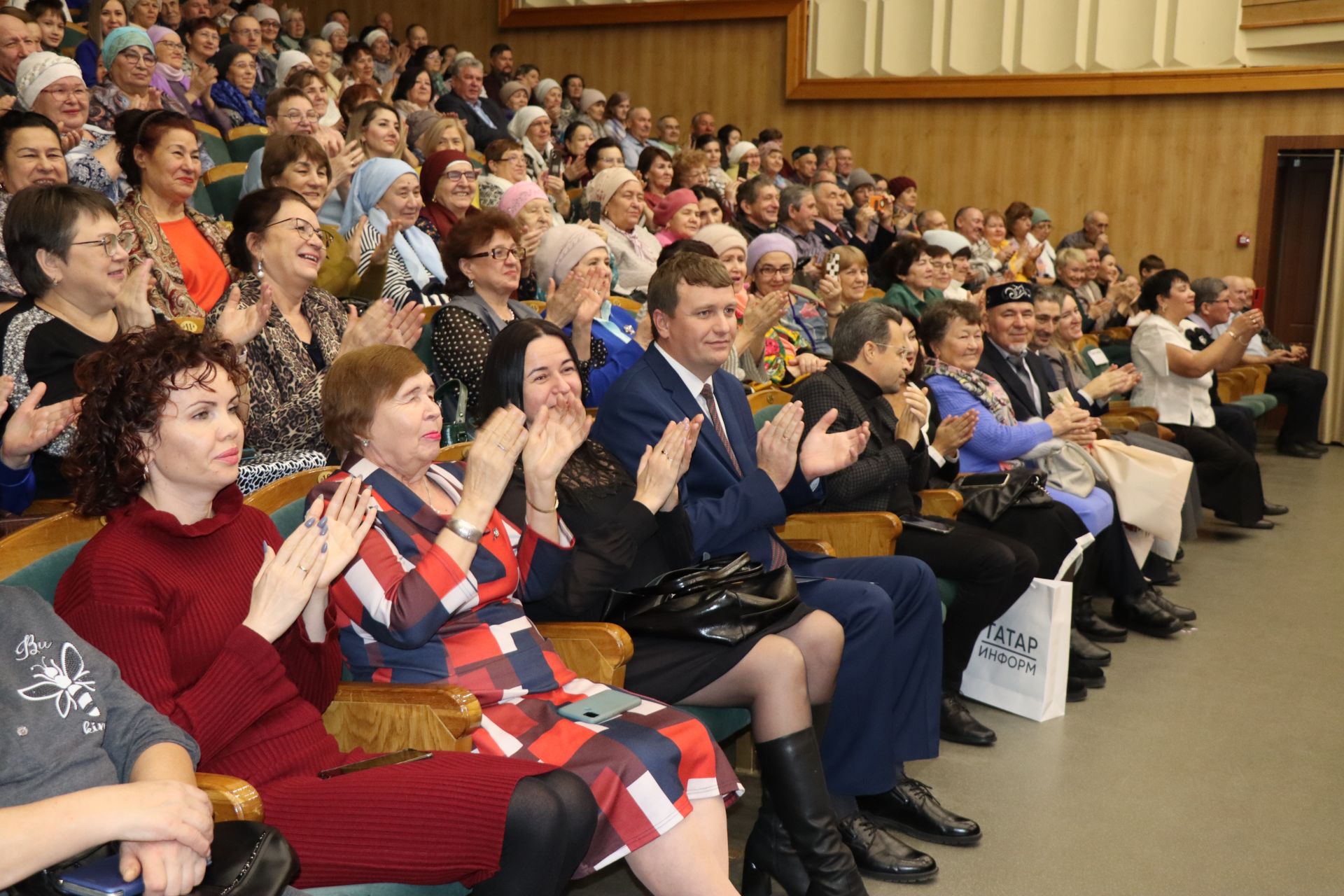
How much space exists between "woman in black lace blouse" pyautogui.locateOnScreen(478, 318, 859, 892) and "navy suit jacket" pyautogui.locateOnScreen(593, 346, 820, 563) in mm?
142

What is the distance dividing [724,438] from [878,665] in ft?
2.14

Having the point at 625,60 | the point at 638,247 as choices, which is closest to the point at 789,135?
the point at 625,60

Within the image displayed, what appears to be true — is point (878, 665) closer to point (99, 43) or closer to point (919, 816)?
point (919, 816)

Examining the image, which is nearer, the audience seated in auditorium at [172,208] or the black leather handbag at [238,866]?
the black leather handbag at [238,866]

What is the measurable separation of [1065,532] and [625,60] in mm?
8793

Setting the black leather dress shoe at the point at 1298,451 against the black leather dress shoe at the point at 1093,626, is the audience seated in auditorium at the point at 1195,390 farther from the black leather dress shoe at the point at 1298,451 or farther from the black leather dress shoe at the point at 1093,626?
the black leather dress shoe at the point at 1298,451

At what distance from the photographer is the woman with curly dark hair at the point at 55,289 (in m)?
2.32

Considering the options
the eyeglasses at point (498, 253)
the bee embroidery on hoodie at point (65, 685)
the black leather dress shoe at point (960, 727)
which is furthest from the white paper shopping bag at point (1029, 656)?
the bee embroidery on hoodie at point (65, 685)

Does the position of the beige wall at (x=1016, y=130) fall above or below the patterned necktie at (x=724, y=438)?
above

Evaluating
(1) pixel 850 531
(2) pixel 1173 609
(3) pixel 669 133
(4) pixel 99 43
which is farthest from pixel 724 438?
(3) pixel 669 133

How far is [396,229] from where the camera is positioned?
3928mm

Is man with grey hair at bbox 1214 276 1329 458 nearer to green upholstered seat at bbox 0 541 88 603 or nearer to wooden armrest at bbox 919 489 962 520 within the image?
wooden armrest at bbox 919 489 962 520

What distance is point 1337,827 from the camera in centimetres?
277

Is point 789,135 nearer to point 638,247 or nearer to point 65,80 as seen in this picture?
point 638,247
